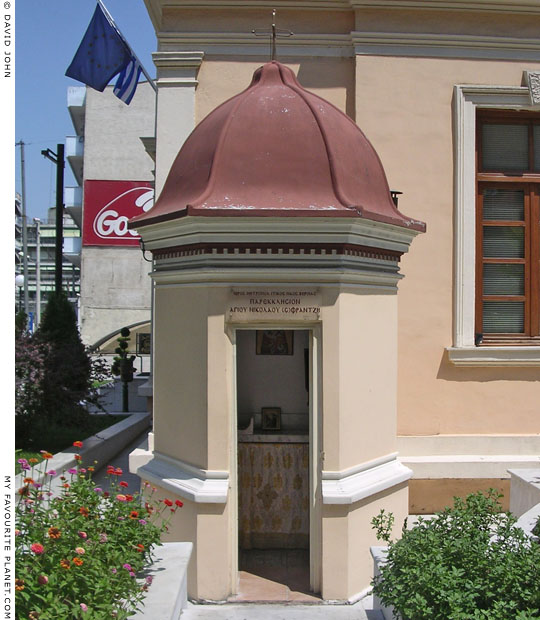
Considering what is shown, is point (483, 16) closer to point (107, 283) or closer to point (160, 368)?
point (160, 368)

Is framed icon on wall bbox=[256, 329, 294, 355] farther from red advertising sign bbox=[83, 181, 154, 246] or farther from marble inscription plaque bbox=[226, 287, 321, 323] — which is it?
red advertising sign bbox=[83, 181, 154, 246]

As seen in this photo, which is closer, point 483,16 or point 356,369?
point 356,369

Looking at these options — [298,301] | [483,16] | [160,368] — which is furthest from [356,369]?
[483,16]

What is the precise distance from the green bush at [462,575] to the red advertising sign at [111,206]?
34511 mm

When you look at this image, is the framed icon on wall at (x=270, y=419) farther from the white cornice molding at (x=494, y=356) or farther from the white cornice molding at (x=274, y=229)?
the white cornice molding at (x=494, y=356)

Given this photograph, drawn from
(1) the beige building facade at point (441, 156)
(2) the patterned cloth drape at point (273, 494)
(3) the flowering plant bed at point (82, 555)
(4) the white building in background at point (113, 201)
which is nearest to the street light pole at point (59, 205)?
(1) the beige building facade at point (441, 156)

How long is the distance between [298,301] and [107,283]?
33700mm

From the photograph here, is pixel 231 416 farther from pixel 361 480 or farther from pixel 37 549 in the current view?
pixel 37 549

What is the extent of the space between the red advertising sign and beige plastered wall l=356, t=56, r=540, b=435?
98.3 ft

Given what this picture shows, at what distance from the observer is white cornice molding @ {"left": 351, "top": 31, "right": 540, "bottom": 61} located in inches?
351

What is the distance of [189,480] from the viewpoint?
6.55 metres

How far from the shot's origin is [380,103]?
8.90 metres

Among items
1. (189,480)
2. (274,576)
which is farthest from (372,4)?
(274,576)

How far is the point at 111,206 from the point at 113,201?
0.97 ft
